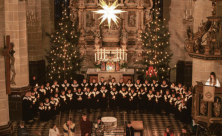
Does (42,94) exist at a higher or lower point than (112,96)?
higher

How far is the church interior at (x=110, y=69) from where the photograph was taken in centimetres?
1413

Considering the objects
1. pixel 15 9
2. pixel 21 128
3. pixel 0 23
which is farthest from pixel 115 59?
pixel 0 23

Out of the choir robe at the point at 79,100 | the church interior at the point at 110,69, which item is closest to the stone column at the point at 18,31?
the church interior at the point at 110,69

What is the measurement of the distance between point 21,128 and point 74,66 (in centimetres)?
879

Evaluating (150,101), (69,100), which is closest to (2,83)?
(69,100)

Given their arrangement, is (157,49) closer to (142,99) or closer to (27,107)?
(142,99)

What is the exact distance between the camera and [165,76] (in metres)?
24.6

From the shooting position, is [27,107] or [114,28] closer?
[27,107]

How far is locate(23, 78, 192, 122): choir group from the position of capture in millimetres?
20214

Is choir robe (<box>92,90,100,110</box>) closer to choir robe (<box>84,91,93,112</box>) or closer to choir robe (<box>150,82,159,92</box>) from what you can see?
choir robe (<box>84,91,93,112</box>)

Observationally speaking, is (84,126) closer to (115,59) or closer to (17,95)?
(17,95)

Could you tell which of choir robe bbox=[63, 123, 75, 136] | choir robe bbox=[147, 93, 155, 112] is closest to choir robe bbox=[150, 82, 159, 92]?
choir robe bbox=[147, 93, 155, 112]

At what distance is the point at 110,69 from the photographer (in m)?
23.2

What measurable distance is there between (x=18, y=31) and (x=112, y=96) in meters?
6.04
